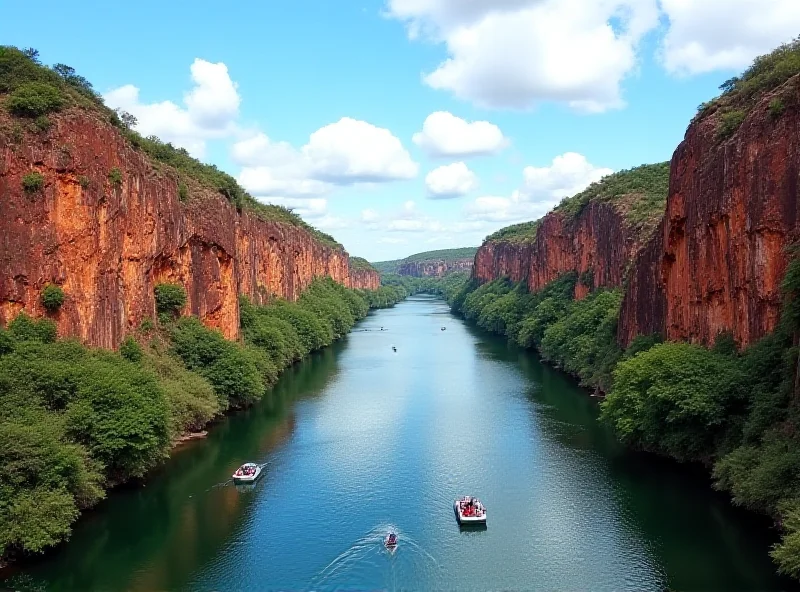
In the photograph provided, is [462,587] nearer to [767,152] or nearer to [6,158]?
[767,152]

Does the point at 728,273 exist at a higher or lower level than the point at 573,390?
higher

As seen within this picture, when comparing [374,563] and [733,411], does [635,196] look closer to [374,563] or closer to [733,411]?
[733,411]

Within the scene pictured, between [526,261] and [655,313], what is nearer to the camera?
[655,313]

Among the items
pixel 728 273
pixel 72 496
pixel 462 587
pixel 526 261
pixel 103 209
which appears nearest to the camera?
pixel 462 587

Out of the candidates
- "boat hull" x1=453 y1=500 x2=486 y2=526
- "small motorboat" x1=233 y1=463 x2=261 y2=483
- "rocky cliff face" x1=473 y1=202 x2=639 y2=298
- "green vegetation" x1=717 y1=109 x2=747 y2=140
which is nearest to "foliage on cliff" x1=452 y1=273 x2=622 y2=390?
"rocky cliff face" x1=473 y1=202 x2=639 y2=298

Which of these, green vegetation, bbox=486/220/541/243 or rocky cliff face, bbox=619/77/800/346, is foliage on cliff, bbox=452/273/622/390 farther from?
green vegetation, bbox=486/220/541/243

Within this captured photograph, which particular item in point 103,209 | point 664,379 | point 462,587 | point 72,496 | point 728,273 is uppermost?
point 103,209

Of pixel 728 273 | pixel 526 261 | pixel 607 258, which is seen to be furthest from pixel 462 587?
pixel 526 261

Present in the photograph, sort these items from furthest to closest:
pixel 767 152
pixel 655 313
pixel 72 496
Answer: pixel 655 313, pixel 767 152, pixel 72 496
